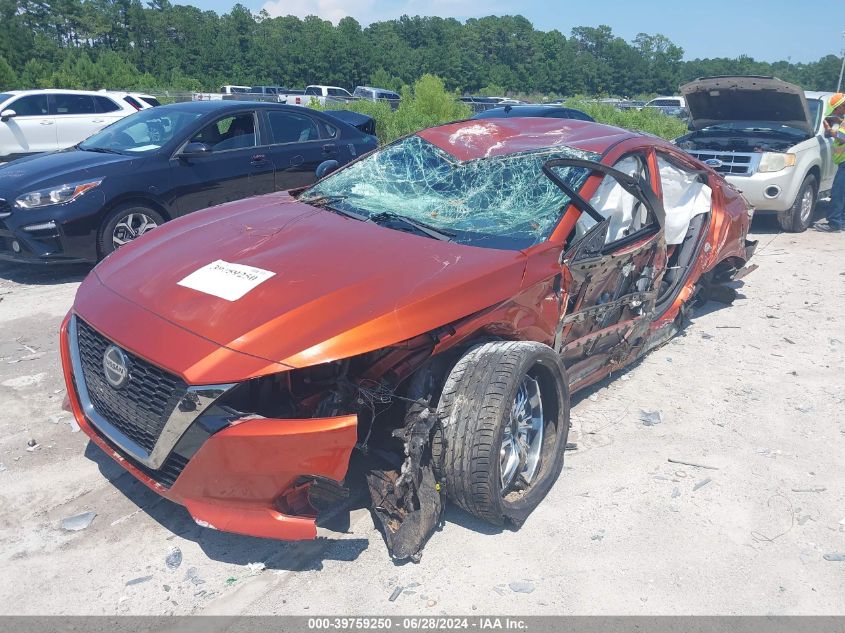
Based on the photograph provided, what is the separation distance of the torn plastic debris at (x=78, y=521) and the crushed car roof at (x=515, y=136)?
2.78 metres

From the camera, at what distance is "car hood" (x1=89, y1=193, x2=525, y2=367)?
109 inches

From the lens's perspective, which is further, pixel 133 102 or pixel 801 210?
pixel 133 102

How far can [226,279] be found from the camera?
313 centimetres

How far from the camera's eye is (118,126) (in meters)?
7.62

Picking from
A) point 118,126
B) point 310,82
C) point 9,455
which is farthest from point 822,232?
point 310,82

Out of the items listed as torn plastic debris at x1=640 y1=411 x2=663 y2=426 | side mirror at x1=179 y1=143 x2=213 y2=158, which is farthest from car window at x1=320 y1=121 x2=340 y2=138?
torn plastic debris at x1=640 y1=411 x2=663 y2=426

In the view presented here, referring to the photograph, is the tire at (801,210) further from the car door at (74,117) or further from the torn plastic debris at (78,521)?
the car door at (74,117)

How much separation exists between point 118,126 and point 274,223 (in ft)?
15.7

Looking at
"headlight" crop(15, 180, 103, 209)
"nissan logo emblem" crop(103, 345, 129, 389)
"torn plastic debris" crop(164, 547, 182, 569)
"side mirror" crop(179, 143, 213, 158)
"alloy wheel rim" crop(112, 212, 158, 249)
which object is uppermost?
"side mirror" crop(179, 143, 213, 158)

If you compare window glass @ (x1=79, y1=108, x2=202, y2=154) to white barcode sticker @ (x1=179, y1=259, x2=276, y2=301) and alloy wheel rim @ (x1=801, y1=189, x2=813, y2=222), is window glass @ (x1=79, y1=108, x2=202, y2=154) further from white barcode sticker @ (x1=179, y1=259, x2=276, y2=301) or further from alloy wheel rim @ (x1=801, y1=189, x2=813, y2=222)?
alloy wheel rim @ (x1=801, y1=189, x2=813, y2=222)

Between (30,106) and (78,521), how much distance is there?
41.1 feet

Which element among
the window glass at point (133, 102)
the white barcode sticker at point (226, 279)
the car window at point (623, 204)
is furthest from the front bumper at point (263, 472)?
the window glass at point (133, 102)

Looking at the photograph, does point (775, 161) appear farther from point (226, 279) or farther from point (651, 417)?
point (226, 279)

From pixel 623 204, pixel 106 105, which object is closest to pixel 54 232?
pixel 623 204
